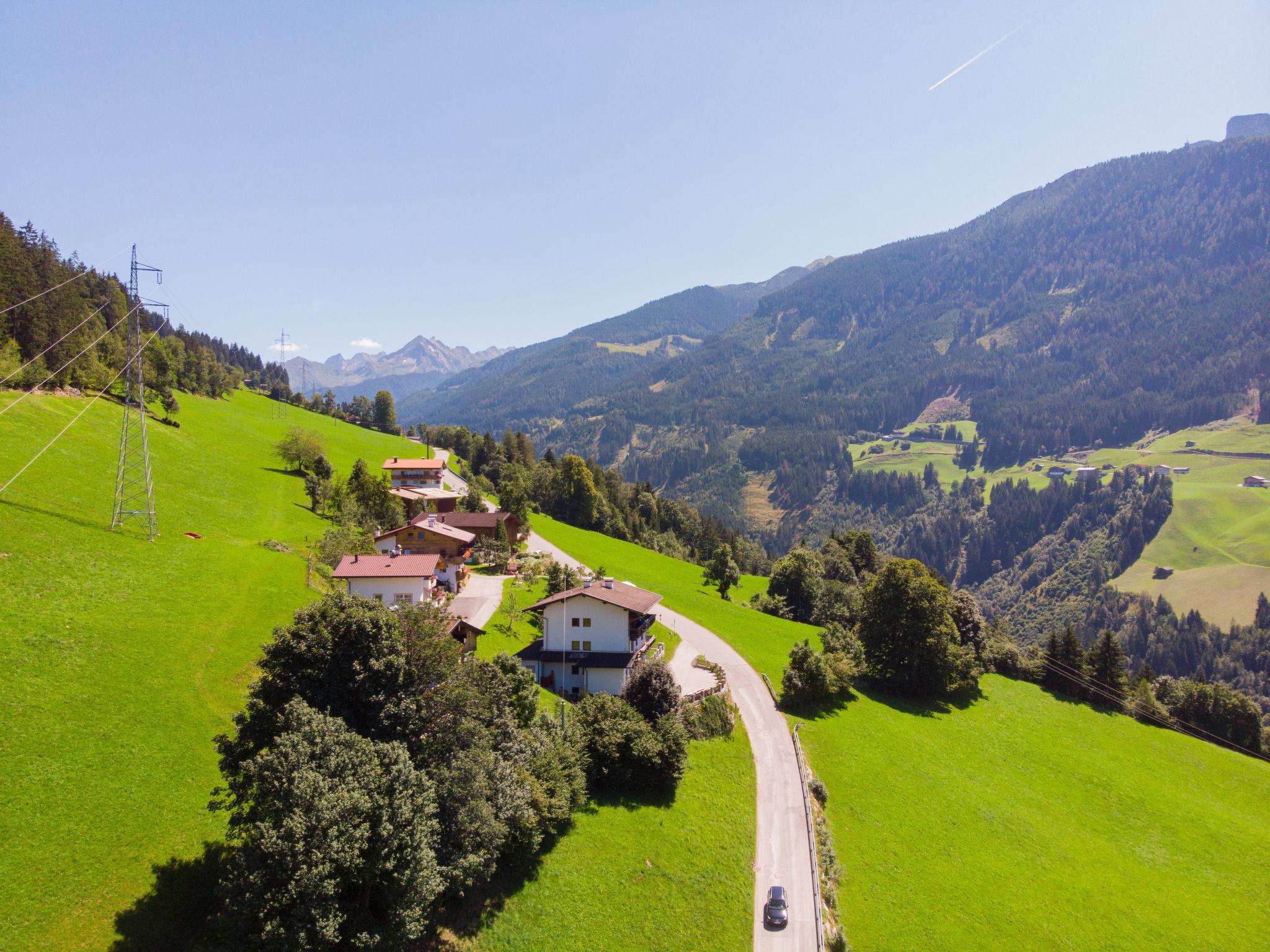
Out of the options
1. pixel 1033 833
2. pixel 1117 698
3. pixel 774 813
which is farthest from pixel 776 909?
pixel 1117 698

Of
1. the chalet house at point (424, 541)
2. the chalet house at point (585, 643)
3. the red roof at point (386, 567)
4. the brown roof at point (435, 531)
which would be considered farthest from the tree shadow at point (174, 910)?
the brown roof at point (435, 531)

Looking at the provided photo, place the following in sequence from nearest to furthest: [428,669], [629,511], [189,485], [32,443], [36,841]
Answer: [36,841] < [428,669] < [32,443] < [189,485] < [629,511]

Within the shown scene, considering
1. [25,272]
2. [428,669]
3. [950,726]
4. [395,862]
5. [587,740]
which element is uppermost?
[25,272]

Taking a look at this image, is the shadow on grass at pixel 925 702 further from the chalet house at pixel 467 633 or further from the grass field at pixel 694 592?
the chalet house at pixel 467 633

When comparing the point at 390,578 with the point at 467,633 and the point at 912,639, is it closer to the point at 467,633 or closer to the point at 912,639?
the point at 467,633

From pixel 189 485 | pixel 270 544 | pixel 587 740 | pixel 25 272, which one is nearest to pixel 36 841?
pixel 587 740

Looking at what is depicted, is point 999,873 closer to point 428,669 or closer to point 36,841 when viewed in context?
point 428,669
